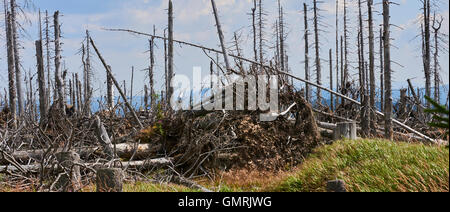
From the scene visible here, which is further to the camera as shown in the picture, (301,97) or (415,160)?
(301,97)

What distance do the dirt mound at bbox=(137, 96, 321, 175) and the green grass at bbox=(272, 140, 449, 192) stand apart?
2.37 metres

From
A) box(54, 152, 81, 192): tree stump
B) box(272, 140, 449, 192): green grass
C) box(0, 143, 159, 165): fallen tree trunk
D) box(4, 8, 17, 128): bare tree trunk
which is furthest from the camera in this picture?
box(4, 8, 17, 128): bare tree trunk

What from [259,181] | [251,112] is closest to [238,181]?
[259,181]

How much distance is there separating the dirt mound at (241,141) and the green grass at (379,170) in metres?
2.37

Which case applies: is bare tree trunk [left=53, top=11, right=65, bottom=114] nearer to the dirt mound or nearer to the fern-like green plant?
the dirt mound

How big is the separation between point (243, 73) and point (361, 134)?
4106mm

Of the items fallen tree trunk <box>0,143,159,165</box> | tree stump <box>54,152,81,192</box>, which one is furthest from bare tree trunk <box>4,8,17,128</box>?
tree stump <box>54,152,81,192</box>

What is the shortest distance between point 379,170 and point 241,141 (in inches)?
187

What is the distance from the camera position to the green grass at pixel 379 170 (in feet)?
13.8

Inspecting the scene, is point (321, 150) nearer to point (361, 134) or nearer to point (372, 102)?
point (361, 134)

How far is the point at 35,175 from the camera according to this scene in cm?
754

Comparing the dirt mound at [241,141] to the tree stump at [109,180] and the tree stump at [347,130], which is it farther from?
the tree stump at [109,180]

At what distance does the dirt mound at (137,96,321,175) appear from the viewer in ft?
29.7

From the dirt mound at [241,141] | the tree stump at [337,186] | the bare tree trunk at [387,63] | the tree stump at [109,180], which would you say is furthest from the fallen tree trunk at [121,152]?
the tree stump at [337,186]
